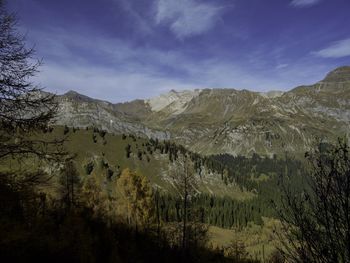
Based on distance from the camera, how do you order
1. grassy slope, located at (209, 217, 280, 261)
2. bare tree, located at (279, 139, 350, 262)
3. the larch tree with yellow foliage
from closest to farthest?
bare tree, located at (279, 139, 350, 262), the larch tree with yellow foliage, grassy slope, located at (209, 217, 280, 261)

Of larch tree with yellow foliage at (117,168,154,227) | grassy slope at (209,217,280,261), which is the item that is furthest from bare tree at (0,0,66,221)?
grassy slope at (209,217,280,261)

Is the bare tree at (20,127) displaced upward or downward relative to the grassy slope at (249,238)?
upward

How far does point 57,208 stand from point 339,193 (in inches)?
2724

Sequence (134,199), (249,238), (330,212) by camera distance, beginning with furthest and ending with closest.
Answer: (249,238), (134,199), (330,212)

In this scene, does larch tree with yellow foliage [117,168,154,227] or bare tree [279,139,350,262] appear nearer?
bare tree [279,139,350,262]

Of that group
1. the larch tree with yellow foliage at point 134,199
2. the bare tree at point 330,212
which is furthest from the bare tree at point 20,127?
the larch tree with yellow foliage at point 134,199

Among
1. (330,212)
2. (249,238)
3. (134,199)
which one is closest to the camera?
(330,212)

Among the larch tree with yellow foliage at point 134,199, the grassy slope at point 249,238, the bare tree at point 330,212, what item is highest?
the bare tree at point 330,212

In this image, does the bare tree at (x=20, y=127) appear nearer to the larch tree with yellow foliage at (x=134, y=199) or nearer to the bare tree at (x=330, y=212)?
the bare tree at (x=330, y=212)

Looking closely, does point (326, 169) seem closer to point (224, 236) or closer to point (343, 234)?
point (343, 234)

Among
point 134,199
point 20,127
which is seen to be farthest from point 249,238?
point 20,127

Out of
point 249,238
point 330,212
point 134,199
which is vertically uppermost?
point 330,212

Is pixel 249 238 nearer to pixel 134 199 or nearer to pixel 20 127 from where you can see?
pixel 134 199

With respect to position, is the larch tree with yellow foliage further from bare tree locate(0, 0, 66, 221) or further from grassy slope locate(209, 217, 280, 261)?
bare tree locate(0, 0, 66, 221)
